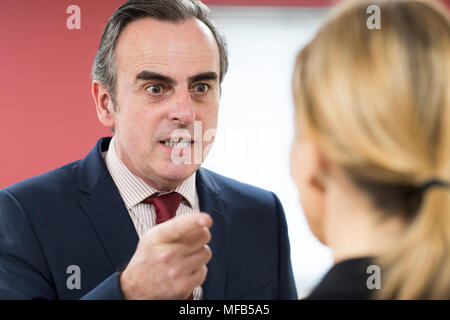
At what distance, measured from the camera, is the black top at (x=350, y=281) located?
0.76 metres

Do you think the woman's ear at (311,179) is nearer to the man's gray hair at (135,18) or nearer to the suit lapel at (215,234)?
the suit lapel at (215,234)

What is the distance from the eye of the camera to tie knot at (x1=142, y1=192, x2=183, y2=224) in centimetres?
136

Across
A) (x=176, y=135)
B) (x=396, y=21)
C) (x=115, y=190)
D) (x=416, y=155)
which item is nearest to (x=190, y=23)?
(x=176, y=135)

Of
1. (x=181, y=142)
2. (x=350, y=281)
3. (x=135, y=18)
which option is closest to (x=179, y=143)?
(x=181, y=142)

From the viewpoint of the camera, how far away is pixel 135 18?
4.57 ft

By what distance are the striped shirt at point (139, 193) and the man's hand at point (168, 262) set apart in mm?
278

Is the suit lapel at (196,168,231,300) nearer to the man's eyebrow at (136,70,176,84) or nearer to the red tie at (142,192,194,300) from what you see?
the red tie at (142,192,194,300)

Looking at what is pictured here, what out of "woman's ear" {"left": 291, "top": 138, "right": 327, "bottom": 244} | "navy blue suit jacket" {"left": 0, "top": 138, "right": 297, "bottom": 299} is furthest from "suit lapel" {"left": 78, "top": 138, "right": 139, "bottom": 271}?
"woman's ear" {"left": 291, "top": 138, "right": 327, "bottom": 244}

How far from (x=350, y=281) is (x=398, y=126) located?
23cm

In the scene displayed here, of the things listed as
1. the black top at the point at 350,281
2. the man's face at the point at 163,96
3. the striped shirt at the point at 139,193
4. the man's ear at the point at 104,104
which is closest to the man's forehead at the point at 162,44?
the man's face at the point at 163,96

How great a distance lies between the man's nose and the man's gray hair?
0.20 meters

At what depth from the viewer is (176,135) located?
1341mm
